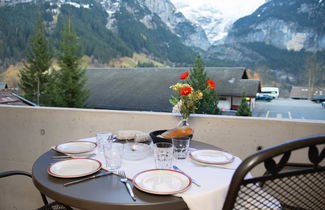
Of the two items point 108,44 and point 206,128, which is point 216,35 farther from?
point 206,128

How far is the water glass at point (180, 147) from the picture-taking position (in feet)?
3.33

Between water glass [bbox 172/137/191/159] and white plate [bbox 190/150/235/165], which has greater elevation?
water glass [bbox 172/137/191/159]

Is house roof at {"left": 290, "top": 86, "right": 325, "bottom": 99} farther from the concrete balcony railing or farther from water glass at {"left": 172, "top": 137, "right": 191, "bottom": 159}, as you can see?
water glass at {"left": 172, "top": 137, "right": 191, "bottom": 159}

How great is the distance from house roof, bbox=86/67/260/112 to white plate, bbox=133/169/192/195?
906 inches

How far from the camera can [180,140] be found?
3.33ft

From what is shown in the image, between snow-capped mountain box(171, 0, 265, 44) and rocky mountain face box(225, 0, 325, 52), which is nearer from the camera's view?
rocky mountain face box(225, 0, 325, 52)

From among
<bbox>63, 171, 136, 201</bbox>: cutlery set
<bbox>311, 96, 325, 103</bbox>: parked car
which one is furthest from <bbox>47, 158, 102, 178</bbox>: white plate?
<bbox>311, 96, 325, 103</bbox>: parked car

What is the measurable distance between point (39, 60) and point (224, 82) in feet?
64.4

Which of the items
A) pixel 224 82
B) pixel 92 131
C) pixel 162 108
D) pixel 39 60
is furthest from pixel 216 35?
pixel 92 131

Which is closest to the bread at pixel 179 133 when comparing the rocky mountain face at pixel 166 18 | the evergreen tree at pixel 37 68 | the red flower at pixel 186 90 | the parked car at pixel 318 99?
the red flower at pixel 186 90

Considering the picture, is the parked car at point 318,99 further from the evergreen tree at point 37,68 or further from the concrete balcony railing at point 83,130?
the evergreen tree at point 37,68

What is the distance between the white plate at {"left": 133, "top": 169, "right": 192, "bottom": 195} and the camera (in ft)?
2.39

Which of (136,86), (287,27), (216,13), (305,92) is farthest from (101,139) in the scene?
(136,86)

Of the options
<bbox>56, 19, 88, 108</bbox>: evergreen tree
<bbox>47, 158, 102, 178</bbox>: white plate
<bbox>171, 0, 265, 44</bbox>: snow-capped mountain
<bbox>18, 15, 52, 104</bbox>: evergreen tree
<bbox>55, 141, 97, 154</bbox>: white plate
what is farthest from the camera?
<bbox>18, 15, 52, 104</bbox>: evergreen tree
